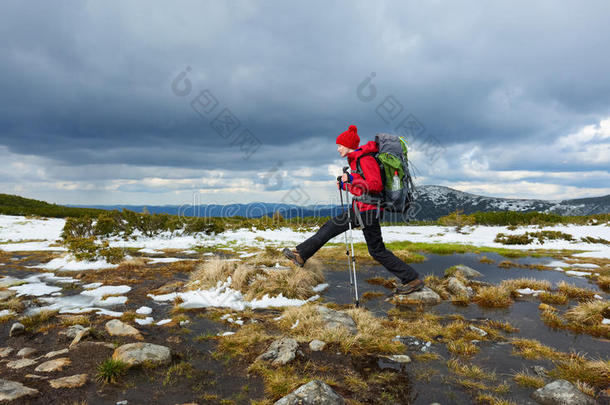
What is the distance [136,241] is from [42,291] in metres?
14.4

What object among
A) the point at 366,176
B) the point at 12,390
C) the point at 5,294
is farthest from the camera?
the point at 5,294

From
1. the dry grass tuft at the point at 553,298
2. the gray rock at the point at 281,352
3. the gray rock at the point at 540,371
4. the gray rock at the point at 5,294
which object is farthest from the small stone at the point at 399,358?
the gray rock at the point at 5,294

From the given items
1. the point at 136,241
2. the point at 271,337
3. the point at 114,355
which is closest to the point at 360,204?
the point at 271,337

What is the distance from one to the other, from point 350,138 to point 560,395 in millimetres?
5531

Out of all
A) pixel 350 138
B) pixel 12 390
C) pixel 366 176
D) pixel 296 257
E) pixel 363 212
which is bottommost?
pixel 12 390

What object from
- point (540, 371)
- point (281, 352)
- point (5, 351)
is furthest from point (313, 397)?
point (5, 351)

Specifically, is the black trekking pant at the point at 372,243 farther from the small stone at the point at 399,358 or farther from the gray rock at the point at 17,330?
the gray rock at the point at 17,330

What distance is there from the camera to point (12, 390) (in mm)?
3078

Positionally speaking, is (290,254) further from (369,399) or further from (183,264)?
(183,264)

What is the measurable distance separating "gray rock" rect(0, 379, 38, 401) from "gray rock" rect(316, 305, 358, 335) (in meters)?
3.91

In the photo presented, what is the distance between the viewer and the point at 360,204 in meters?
6.80

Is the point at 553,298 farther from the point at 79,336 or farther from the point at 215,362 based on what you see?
the point at 79,336

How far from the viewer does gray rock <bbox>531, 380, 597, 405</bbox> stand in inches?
120

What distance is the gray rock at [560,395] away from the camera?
304 centimetres
